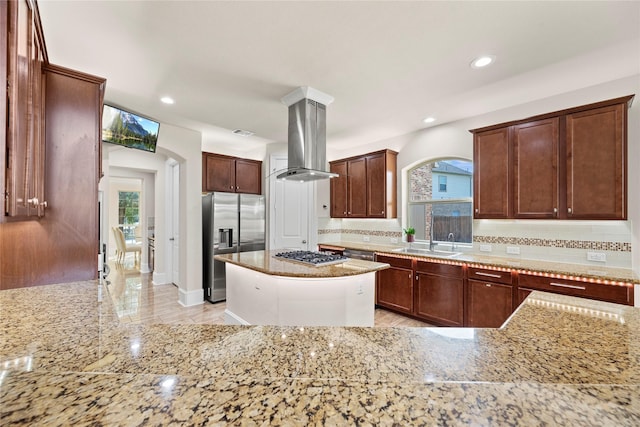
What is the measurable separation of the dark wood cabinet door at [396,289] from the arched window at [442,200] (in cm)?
79

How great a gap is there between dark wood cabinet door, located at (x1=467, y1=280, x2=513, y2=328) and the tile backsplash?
66 cm

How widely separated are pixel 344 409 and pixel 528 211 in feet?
10.8

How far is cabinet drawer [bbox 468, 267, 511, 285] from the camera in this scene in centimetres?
285

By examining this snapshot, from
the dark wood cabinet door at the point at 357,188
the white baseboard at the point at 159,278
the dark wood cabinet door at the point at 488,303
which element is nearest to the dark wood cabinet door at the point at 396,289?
the dark wood cabinet door at the point at 488,303

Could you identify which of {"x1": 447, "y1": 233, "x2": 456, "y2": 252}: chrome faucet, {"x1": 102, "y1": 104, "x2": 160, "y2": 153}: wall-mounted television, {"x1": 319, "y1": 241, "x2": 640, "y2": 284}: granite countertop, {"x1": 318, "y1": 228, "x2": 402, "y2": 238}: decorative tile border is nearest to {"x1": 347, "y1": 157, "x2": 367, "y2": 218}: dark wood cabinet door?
{"x1": 318, "y1": 228, "x2": 402, "y2": 238}: decorative tile border

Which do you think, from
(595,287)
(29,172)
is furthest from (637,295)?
(29,172)

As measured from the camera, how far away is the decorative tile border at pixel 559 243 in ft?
8.88

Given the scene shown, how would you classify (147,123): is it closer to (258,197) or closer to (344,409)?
(258,197)

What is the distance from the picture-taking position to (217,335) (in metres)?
0.90

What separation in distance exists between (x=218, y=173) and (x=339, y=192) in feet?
6.93

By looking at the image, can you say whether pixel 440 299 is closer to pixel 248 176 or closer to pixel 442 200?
pixel 442 200

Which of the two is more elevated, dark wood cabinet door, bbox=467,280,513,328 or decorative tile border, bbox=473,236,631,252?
decorative tile border, bbox=473,236,631,252

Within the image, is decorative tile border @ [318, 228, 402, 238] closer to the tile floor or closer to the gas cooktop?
the tile floor

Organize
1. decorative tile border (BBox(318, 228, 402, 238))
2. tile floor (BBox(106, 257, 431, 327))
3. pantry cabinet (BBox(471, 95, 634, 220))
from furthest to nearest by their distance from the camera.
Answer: decorative tile border (BBox(318, 228, 402, 238))
tile floor (BBox(106, 257, 431, 327))
pantry cabinet (BBox(471, 95, 634, 220))
